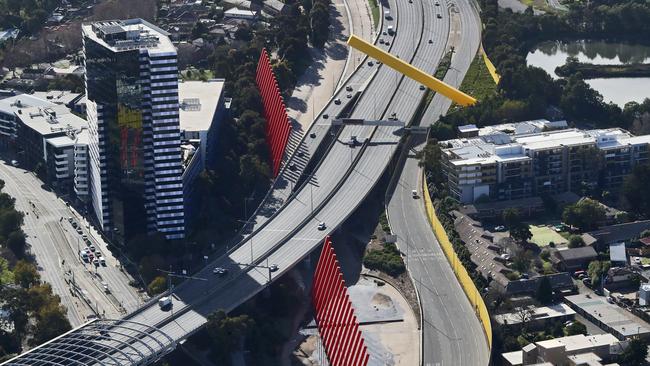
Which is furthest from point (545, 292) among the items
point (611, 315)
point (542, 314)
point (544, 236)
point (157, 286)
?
point (157, 286)

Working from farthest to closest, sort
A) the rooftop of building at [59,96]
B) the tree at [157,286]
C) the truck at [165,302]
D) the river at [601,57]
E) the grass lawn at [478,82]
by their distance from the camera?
1. the river at [601,57]
2. the grass lawn at [478,82]
3. the rooftop of building at [59,96]
4. the tree at [157,286]
5. the truck at [165,302]

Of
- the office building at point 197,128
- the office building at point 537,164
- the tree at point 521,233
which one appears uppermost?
the office building at point 197,128

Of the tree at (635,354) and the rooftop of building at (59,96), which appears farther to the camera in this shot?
the rooftop of building at (59,96)

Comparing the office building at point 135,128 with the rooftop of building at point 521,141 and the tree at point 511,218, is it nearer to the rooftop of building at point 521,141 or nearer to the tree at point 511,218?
the rooftop of building at point 521,141

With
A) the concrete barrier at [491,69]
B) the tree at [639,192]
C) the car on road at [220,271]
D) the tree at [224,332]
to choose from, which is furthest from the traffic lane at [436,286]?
the concrete barrier at [491,69]

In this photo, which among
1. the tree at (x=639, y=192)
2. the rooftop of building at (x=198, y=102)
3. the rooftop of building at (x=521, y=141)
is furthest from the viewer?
the rooftop of building at (x=198, y=102)

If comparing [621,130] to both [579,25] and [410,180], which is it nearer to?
[410,180]

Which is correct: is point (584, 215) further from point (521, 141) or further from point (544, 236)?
point (521, 141)
